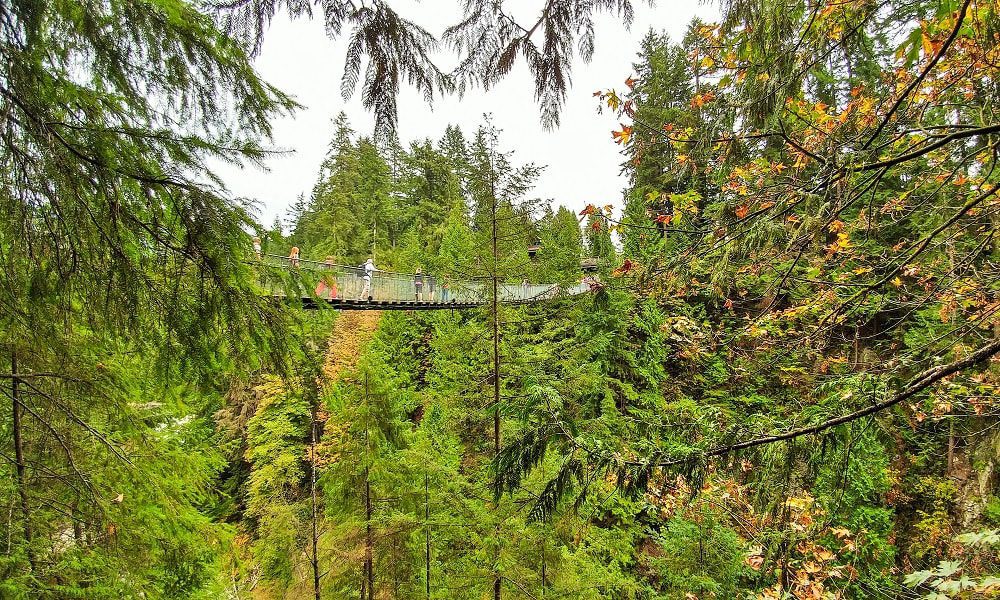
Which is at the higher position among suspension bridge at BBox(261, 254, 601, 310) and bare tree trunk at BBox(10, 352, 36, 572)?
suspension bridge at BBox(261, 254, 601, 310)

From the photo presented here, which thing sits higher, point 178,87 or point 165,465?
point 178,87

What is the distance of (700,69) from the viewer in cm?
230

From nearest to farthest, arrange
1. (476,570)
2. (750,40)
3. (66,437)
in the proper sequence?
(750,40)
(66,437)
(476,570)

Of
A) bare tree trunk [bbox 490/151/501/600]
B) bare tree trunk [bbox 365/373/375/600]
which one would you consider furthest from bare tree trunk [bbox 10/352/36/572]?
bare tree trunk [bbox 490/151/501/600]

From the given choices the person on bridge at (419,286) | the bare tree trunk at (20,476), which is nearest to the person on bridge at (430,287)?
the person on bridge at (419,286)

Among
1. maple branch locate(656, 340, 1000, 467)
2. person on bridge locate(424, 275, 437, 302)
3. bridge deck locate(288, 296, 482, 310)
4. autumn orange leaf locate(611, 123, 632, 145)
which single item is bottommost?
maple branch locate(656, 340, 1000, 467)

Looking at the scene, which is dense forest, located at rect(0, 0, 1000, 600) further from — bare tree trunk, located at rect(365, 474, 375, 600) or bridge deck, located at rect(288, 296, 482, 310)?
bridge deck, located at rect(288, 296, 482, 310)

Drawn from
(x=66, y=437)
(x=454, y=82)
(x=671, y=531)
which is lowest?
(x=671, y=531)

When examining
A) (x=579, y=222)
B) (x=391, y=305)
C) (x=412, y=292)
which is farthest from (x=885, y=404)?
(x=412, y=292)

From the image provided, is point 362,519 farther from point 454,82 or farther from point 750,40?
point 750,40

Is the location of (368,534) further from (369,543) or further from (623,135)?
(623,135)

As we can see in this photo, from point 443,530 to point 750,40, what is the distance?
6.48 meters

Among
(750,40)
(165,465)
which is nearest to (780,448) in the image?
(750,40)

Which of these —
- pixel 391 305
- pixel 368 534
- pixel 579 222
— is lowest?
pixel 368 534
